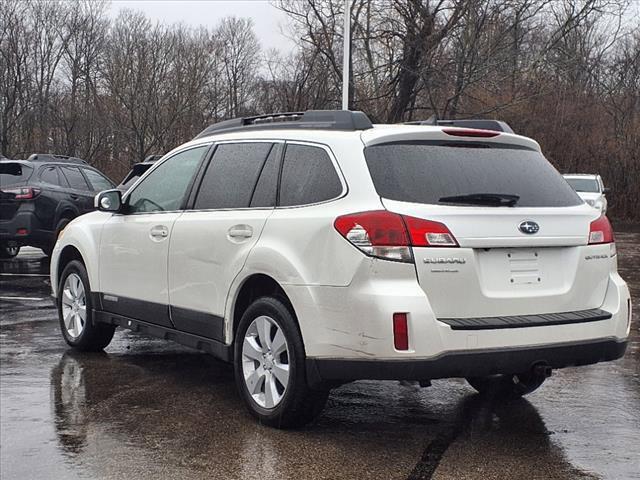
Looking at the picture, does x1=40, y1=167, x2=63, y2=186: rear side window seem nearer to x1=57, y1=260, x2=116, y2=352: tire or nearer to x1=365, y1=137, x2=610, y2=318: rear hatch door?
x1=57, y1=260, x2=116, y2=352: tire

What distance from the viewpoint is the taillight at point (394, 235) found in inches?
167

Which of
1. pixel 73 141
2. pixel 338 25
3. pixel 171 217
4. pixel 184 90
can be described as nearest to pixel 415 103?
pixel 338 25

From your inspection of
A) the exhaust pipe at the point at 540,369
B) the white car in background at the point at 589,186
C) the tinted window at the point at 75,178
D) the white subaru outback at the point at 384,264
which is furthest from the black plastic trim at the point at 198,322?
the white car in background at the point at 589,186

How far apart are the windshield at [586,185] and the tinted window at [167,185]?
19334mm

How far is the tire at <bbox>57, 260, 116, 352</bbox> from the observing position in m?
6.88

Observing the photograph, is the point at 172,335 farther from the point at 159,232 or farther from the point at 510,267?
the point at 510,267

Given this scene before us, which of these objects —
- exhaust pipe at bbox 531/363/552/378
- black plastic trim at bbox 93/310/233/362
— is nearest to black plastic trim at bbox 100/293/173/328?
black plastic trim at bbox 93/310/233/362

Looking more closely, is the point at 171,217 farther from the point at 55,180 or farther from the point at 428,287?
the point at 55,180

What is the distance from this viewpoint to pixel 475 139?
4926 millimetres

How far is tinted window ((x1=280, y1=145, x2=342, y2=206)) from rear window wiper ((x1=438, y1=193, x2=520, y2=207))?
60 cm

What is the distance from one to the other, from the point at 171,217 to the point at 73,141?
124ft

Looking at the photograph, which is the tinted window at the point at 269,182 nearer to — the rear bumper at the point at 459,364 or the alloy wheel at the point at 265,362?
the alloy wheel at the point at 265,362

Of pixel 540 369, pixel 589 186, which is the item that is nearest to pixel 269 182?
pixel 540 369

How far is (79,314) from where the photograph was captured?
7031mm
